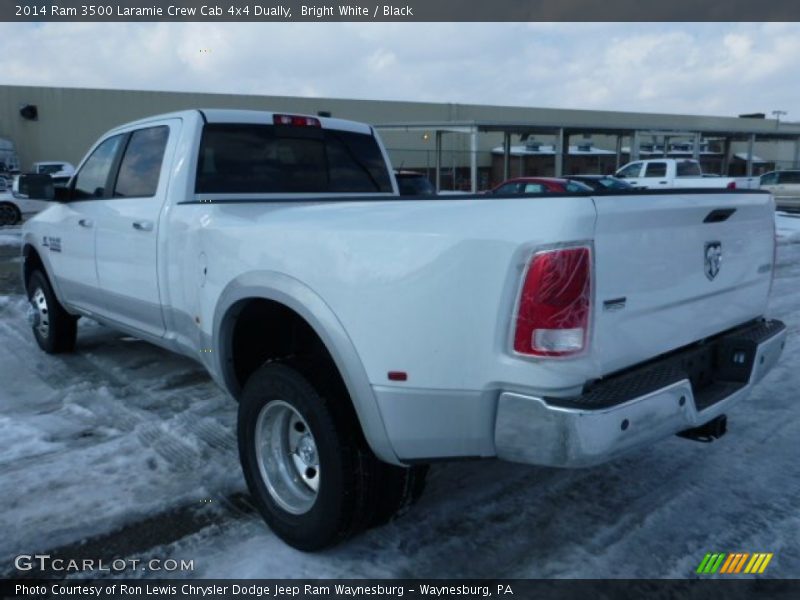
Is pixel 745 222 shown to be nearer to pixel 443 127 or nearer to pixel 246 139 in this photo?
pixel 246 139

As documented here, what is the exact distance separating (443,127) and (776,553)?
90.2 ft

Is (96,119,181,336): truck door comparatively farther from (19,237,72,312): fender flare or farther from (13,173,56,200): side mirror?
(19,237,72,312): fender flare

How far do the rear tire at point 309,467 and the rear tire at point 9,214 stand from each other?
19.5 m

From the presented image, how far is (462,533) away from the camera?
3.10 meters

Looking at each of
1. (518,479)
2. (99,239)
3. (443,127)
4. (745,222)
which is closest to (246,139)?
(99,239)

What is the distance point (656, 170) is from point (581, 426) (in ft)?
81.0

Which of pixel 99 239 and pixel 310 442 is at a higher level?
pixel 99 239

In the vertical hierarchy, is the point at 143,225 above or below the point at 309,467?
above

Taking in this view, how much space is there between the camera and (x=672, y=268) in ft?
8.61

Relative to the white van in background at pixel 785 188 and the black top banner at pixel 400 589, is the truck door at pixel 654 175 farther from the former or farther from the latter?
the black top banner at pixel 400 589

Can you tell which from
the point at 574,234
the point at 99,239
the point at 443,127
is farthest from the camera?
the point at 443,127

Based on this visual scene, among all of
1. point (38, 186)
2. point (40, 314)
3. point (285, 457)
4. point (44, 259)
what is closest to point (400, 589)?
point (285, 457)

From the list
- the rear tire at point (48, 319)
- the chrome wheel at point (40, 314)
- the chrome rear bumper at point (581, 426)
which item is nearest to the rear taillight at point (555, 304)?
the chrome rear bumper at point (581, 426)

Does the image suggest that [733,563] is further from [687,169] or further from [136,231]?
[687,169]
